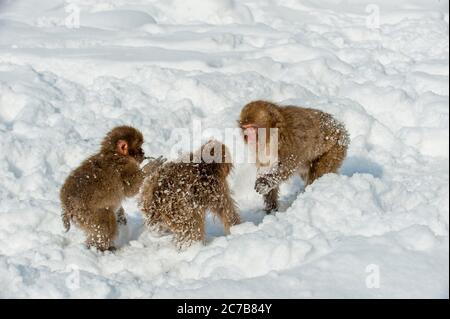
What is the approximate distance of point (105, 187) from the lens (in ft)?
16.5

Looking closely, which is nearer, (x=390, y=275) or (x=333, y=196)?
(x=390, y=275)

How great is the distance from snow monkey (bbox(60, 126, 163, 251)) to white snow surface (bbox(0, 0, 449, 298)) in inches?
8.6

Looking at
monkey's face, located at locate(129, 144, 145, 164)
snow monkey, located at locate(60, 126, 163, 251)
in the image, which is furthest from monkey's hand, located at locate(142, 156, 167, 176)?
monkey's face, located at locate(129, 144, 145, 164)

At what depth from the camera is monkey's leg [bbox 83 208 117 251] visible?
492 cm

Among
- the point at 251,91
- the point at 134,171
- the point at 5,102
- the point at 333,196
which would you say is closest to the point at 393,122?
the point at 251,91

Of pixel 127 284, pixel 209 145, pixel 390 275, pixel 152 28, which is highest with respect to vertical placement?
pixel 152 28

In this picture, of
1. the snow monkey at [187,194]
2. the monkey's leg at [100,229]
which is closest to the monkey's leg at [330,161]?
the snow monkey at [187,194]

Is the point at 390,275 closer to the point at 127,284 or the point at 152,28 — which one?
the point at 127,284

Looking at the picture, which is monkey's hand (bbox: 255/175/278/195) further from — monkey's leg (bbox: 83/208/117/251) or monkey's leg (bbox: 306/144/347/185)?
monkey's leg (bbox: 83/208/117/251)

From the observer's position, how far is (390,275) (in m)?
3.89

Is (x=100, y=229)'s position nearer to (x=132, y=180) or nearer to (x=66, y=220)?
(x=66, y=220)

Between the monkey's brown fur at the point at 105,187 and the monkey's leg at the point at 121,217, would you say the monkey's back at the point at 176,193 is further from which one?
the monkey's leg at the point at 121,217

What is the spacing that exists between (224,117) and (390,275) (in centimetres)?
388

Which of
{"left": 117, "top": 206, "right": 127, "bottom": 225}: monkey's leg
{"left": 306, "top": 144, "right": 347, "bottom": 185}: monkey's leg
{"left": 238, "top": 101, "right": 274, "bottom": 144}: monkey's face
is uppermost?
{"left": 238, "top": 101, "right": 274, "bottom": 144}: monkey's face
